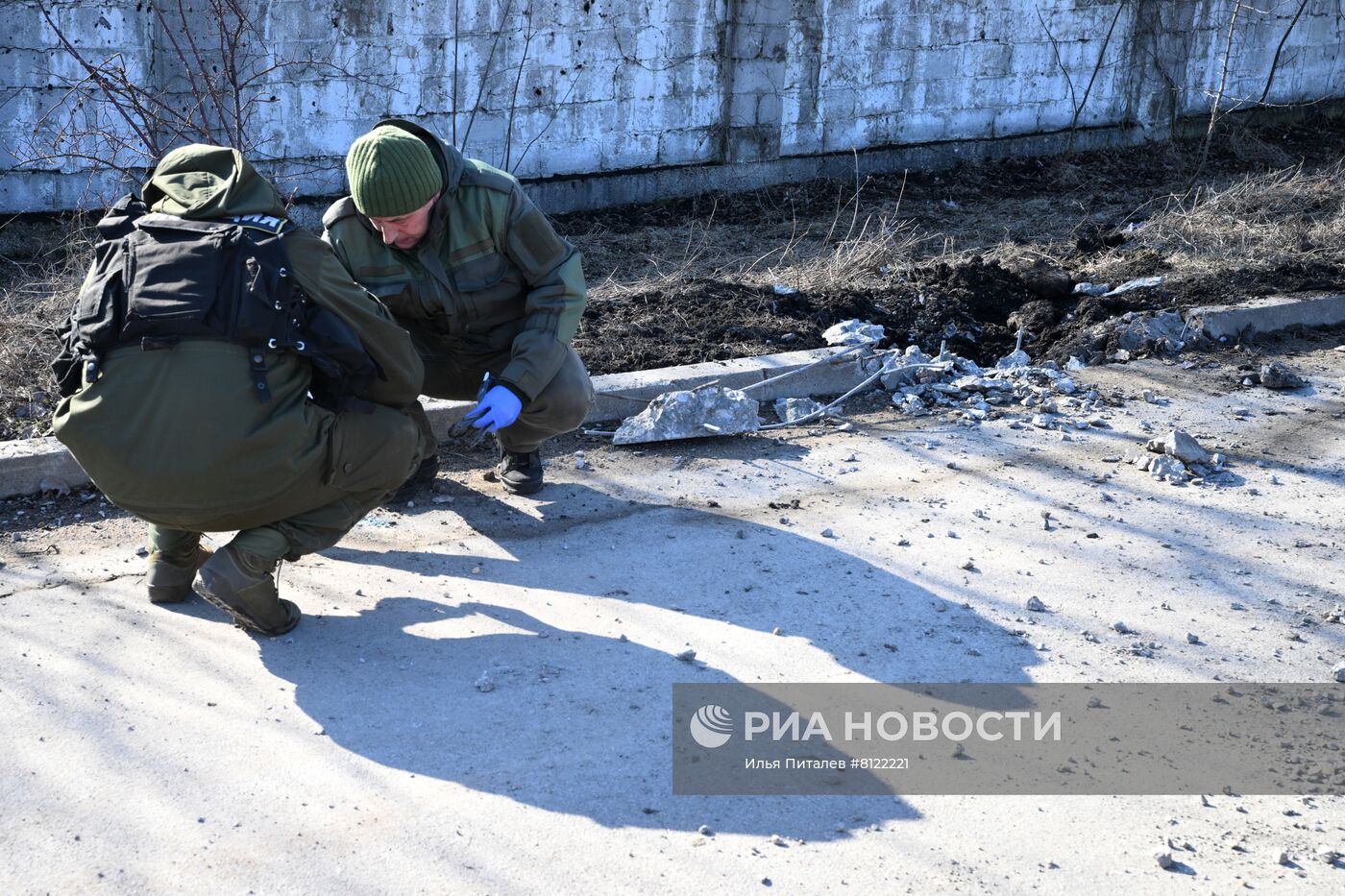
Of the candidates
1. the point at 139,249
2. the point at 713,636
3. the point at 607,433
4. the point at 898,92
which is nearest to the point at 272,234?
the point at 139,249

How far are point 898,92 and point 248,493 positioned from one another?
7.99 meters

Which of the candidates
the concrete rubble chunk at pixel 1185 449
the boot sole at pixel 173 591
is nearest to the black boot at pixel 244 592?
the boot sole at pixel 173 591

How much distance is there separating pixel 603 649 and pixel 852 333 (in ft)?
9.06

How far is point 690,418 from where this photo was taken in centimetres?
481

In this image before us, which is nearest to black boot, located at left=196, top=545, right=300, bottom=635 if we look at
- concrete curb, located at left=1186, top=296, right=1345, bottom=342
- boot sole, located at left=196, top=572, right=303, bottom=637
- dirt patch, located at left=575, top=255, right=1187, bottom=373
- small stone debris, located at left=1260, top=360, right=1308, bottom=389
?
boot sole, located at left=196, top=572, right=303, bottom=637

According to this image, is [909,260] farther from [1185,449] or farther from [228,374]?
[228,374]

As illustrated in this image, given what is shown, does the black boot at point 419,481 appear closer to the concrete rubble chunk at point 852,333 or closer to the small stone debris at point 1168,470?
the concrete rubble chunk at point 852,333

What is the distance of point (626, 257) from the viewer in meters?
7.57

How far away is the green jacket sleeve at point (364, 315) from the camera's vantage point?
3057 mm

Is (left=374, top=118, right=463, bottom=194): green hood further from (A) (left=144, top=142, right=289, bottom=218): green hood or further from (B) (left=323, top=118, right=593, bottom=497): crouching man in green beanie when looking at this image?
(A) (left=144, top=142, right=289, bottom=218): green hood

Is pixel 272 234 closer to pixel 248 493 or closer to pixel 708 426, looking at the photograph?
pixel 248 493

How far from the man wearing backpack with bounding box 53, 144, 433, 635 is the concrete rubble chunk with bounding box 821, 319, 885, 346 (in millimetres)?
2776

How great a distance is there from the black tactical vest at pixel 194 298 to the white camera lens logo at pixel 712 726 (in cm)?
133

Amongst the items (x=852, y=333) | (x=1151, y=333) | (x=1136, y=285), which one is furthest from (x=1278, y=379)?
(x=852, y=333)
